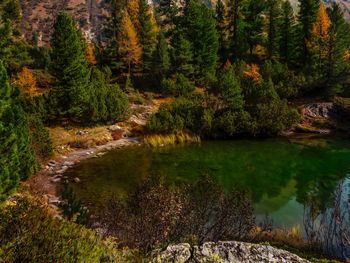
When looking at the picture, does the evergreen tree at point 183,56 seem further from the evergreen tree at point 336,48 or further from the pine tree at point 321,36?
the evergreen tree at point 336,48

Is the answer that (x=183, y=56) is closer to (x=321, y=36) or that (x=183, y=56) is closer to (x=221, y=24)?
(x=221, y=24)

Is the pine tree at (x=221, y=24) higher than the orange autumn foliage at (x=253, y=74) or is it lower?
higher

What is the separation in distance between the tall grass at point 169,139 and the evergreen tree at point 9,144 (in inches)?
694

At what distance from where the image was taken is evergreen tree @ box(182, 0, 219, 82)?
5897 cm

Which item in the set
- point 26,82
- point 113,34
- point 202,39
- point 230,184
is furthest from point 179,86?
point 230,184

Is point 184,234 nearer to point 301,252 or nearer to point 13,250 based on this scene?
→ point 301,252

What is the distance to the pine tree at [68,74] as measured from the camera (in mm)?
43656

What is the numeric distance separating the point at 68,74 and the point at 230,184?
2694 centimetres

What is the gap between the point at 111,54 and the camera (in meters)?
64.8

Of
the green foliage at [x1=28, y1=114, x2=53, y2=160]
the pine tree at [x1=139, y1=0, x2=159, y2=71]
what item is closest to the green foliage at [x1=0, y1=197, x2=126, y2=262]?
the green foliage at [x1=28, y1=114, x2=53, y2=160]

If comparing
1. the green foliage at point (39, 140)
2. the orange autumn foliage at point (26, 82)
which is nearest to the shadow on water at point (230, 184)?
the green foliage at point (39, 140)

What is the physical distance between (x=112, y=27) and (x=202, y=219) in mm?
58150

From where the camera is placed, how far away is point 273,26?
61938 mm

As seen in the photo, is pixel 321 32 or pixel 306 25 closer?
pixel 321 32
